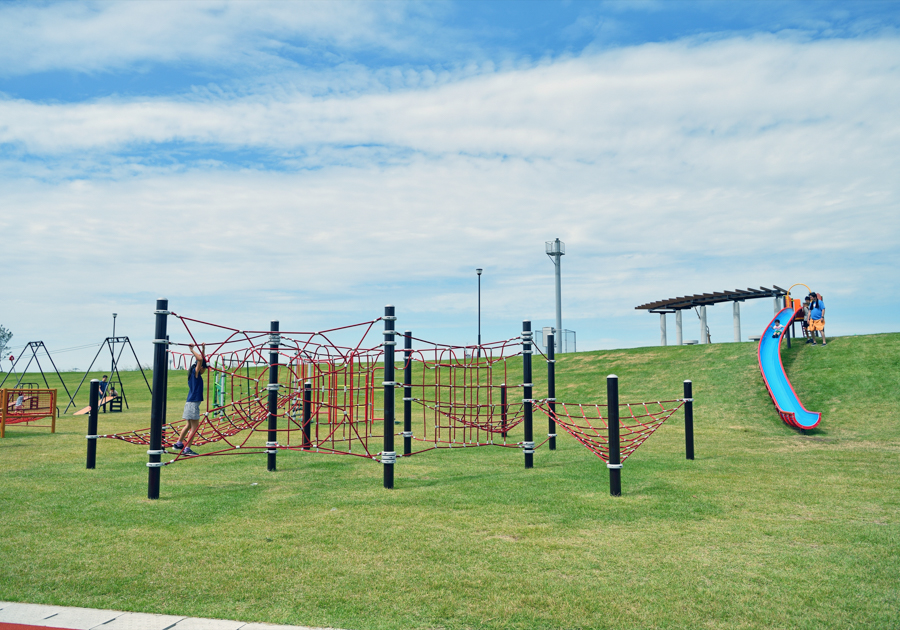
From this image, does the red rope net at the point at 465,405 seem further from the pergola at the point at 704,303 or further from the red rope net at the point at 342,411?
the pergola at the point at 704,303

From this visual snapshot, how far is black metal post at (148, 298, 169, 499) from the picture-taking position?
838 cm

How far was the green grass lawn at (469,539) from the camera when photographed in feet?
14.7

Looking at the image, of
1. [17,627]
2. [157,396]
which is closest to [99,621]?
[17,627]

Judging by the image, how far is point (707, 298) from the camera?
33062 mm

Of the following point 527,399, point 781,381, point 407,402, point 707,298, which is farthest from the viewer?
point 707,298

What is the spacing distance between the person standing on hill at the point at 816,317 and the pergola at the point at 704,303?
211 inches

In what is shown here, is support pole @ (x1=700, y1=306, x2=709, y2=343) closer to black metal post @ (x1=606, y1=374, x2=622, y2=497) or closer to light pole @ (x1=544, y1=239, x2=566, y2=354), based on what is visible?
light pole @ (x1=544, y1=239, x2=566, y2=354)

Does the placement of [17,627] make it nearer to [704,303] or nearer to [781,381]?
[781,381]

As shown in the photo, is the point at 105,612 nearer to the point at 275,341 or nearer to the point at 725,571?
the point at 725,571

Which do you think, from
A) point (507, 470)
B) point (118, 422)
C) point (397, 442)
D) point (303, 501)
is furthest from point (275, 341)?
point (118, 422)

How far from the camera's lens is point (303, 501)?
812 cm

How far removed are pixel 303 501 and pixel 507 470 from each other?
3918 mm

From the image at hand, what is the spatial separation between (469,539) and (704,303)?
103ft

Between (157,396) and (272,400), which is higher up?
(157,396)
